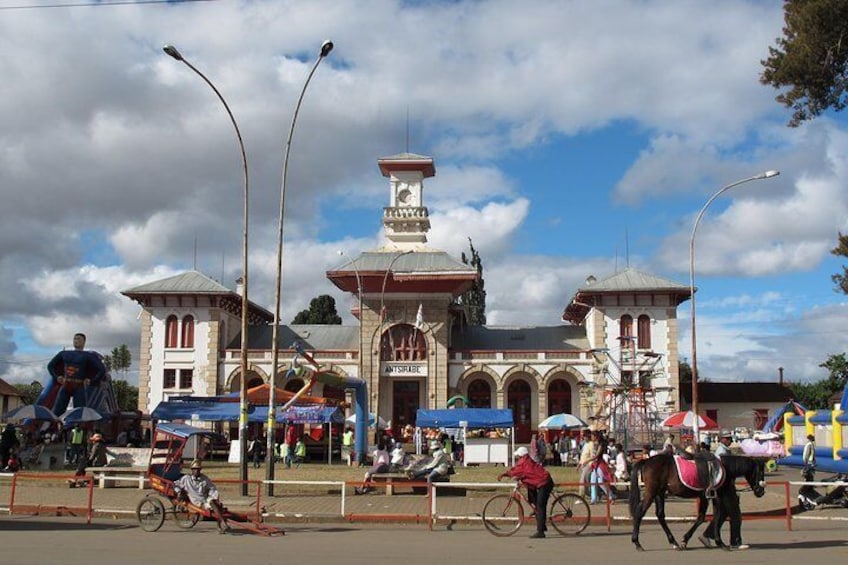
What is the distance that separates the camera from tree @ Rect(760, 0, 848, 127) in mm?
20062

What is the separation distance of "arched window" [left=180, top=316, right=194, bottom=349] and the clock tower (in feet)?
45.5

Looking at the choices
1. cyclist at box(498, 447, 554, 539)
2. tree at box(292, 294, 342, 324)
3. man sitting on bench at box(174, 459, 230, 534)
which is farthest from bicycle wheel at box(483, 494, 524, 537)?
tree at box(292, 294, 342, 324)

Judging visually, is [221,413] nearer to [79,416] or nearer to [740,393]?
[79,416]

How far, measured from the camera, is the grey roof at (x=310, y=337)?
5331 centimetres

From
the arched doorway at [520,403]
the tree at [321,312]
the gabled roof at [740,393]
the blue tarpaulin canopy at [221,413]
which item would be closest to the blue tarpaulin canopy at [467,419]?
the blue tarpaulin canopy at [221,413]

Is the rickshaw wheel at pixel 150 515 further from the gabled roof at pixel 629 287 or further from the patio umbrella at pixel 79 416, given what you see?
the gabled roof at pixel 629 287

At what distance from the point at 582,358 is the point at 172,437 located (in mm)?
29984

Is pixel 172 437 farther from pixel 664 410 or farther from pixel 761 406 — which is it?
pixel 761 406

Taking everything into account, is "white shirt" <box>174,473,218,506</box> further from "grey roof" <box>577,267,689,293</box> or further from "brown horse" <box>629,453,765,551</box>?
"grey roof" <box>577,267,689,293</box>

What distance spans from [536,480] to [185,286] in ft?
131

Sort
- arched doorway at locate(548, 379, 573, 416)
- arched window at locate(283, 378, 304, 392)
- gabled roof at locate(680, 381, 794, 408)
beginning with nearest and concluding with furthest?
arched doorway at locate(548, 379, 573, 416) < arched window at locate(283, 378, 304, 392) < gabled roof at locate(680, 381, 794, 408)

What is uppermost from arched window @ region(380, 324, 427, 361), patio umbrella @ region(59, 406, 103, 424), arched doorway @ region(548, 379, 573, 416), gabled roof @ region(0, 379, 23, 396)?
arched window @ region(380, 324, 427, 361)

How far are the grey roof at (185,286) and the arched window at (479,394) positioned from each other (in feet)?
48.3

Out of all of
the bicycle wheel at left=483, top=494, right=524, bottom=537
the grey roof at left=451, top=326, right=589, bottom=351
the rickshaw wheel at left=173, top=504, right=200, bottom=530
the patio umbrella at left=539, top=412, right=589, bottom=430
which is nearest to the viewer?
the bicycle wheel at left=483, top=494, right=524, bottom=537
